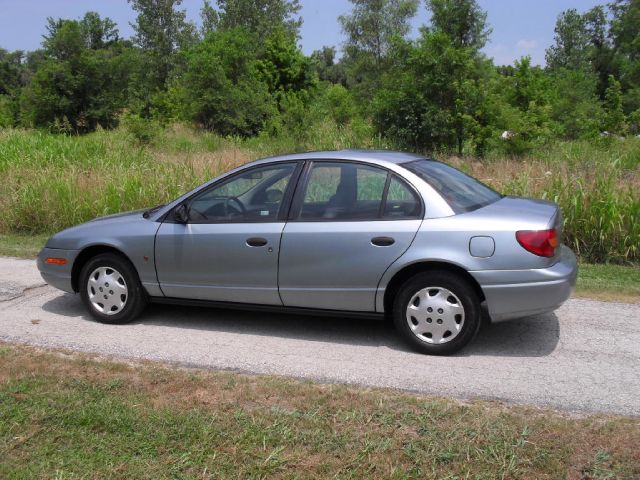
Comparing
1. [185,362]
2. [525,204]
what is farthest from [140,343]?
[525,204]

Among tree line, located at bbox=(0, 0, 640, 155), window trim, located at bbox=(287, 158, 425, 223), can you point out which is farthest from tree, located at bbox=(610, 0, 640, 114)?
window trim, located at bbox=(287, 158, 425, 223)

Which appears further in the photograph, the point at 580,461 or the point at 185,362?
the point at 185,362

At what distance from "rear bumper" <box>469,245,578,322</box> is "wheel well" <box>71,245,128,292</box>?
330cm

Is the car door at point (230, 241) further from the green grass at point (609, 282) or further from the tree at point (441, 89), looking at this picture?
the tree at point (441, 89)

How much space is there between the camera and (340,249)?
5141 millimetres

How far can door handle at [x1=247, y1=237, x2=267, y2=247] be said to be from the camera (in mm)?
5378

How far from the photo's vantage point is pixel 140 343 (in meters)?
5.46

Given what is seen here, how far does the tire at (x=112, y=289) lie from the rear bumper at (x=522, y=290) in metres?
3.07

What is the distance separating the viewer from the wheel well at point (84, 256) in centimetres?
602

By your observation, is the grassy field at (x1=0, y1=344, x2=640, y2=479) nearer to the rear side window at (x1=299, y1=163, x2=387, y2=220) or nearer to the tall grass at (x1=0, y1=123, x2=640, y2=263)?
the rear side window at (x1=299, y1=163, x2=387, y2=220)

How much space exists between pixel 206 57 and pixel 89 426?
69.0ft

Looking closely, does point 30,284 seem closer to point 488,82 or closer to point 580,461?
point 580,461

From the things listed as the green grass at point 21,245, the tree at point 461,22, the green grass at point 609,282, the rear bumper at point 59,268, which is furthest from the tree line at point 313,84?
the rear bumper at point 59,268

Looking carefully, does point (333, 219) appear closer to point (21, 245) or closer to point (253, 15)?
point (21, 245)
